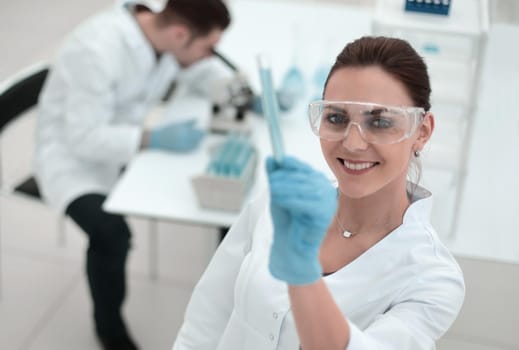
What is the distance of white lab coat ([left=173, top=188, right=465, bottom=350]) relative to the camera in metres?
1.13

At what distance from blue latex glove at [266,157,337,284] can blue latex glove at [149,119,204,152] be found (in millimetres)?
1480

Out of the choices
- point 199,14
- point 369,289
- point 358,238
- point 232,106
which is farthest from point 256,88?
point 369,289

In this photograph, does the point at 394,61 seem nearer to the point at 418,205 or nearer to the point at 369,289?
the point at 418,205

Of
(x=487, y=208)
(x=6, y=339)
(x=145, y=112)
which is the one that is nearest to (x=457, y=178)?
(x=487, y=208)

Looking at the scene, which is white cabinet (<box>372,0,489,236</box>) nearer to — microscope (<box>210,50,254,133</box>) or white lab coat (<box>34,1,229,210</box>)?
microscope (<box>210,50,254,133</box>)

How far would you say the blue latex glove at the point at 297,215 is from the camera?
92 centimetres

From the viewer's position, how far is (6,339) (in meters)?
2.59

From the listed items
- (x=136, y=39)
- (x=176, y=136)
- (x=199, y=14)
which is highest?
(x=199, y=14)

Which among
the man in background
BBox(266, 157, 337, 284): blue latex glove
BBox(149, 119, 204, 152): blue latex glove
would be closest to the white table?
BBox(149, 119, 204, 152): blue latex glove

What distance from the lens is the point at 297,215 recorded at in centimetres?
94

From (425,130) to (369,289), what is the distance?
25cm

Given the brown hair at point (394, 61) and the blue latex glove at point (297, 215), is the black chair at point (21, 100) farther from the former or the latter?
the blue latex glove at point (297, 215)

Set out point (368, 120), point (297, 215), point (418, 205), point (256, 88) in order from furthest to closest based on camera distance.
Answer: point (256, 88), point (418, 205), point (368, 120), point (297, 215)

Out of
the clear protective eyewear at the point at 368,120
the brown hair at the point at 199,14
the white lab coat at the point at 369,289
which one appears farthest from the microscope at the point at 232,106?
the clear protective eyewear at the point at 368,120
